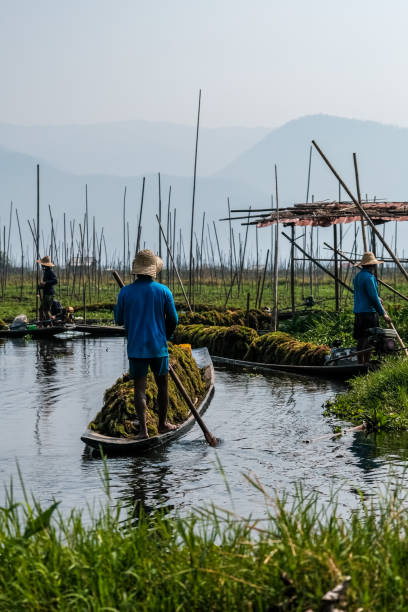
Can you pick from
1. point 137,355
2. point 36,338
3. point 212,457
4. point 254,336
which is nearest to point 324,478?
Answer: point 212,457

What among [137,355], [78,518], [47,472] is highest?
[137,355]

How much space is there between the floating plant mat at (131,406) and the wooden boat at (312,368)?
3.04 meters

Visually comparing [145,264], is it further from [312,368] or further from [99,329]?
[99,329]

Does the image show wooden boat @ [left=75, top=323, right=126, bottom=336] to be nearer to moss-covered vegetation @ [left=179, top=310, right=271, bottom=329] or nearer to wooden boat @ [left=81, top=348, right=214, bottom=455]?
moss-covered vegetation @ [left=179, top=310, right=271, bottom=329]

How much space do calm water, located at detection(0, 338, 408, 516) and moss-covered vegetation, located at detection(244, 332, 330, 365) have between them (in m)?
0.63

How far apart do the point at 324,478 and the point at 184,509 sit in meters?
1.47

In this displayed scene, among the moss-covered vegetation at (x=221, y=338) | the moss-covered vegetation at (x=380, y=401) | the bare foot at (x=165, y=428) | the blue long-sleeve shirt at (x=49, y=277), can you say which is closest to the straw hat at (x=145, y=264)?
the bare foot at (x=165, y=428)

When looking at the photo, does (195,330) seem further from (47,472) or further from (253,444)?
(47,472)

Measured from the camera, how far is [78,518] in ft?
14.1

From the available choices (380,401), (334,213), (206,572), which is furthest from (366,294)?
(206,572)

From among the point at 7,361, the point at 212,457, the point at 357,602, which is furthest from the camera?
the point at 7,361

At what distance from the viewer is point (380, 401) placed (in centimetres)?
1030

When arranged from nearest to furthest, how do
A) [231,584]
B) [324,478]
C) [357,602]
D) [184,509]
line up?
[357,602] → [231,584] → [184,509] → [324,478]

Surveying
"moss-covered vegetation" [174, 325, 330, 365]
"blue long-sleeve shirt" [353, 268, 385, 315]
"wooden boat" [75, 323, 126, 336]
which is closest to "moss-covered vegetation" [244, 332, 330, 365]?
"moss-covered vegetation" [174, 325, 330, 365]
